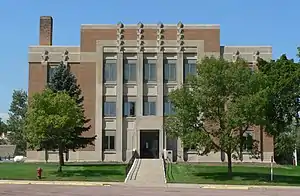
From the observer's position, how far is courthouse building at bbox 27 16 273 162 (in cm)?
5962

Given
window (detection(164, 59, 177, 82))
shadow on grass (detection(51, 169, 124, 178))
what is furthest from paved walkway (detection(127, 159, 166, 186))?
window (detection(164, 59, 177, 82))

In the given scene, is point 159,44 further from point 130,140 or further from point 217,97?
point 217,97

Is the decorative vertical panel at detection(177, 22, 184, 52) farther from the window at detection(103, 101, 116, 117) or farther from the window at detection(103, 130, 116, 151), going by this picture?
the window at detection(103, 130, 116, 151)

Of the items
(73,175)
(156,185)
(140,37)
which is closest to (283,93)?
(156,185)

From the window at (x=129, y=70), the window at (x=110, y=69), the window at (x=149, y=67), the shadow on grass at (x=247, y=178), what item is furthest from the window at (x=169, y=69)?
the shadow on grass at (x=247, y=178)

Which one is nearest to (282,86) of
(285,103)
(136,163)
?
(285,103)

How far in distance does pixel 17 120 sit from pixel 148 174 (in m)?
82.7

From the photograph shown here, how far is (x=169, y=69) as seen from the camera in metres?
60.9

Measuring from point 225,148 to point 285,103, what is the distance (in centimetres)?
1025

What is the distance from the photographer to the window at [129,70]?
60.7 m

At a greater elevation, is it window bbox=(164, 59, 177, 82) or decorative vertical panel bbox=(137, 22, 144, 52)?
decorative vertical panel bbox=(137, 22, 144, 52)

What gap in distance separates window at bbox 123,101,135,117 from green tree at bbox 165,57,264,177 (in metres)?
22.0

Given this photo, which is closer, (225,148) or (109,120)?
(225,148)

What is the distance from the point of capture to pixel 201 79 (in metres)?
38.2
